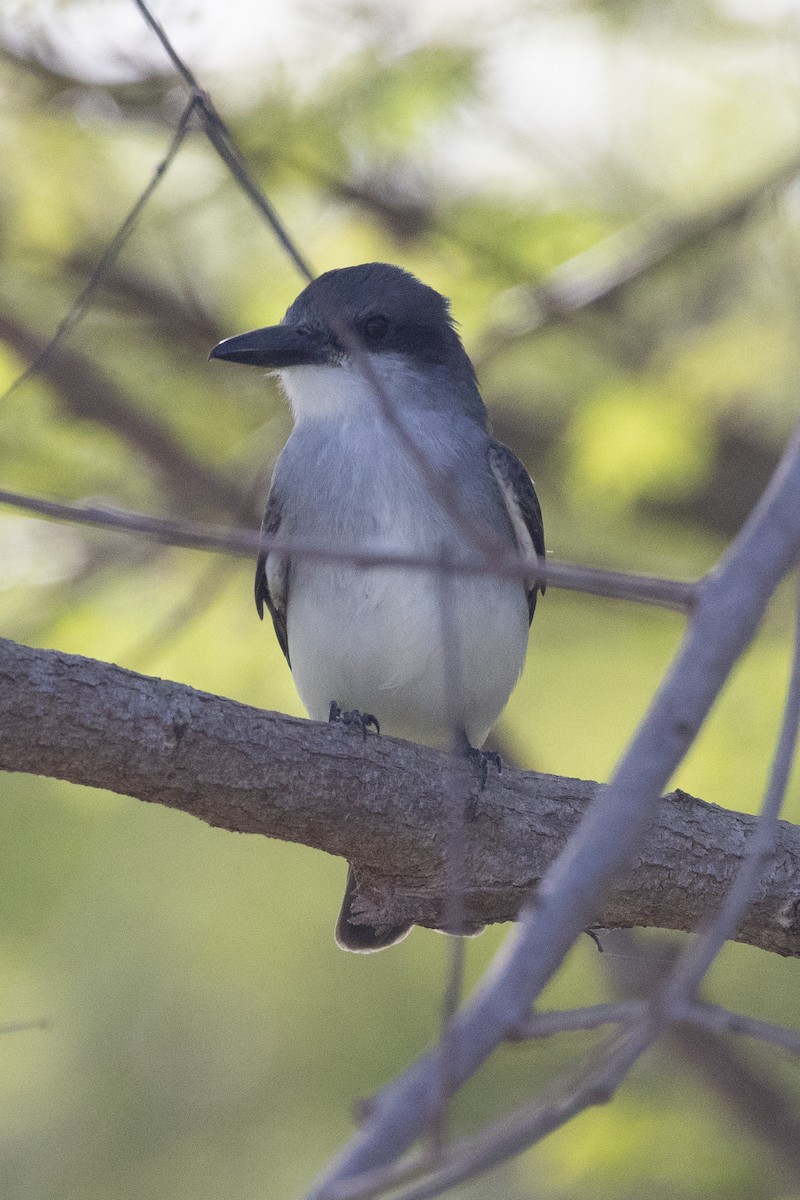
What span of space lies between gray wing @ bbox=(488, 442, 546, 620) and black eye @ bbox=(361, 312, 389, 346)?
636 mm

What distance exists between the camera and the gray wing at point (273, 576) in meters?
5.70

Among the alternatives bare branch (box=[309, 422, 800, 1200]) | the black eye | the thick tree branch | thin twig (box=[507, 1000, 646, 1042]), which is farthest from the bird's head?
thin twig (box=[507, 1000, 646, 1042])

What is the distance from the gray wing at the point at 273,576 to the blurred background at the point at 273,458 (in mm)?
655

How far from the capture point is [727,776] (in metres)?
6.61

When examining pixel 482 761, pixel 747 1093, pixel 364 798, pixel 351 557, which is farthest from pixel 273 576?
pixel 351 557

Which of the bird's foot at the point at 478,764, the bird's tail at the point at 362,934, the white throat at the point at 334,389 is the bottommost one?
the bird's tail at the point at 362,934

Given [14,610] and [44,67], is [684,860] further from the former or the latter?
[44,67]

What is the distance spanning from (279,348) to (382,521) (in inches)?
30.1

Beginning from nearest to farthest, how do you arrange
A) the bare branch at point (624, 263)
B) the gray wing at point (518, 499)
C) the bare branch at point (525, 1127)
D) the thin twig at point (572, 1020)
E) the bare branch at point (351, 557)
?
the bare branch at point (525, 1127)
the thin twig at point (572, 1020)
the bare branch at point (351, 557)
the gray wing at point (518, 499)
the bare branch at point (624, 263)

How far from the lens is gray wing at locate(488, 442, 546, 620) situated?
18.4 feet

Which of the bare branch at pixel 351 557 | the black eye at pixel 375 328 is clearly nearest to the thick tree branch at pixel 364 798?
the bare branch at pixel 351 557

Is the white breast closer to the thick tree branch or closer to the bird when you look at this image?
the bird

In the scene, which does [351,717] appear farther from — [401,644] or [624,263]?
[624,263]

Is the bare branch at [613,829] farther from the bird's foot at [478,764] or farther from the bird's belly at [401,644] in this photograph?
the bird's belly at [401,644]
